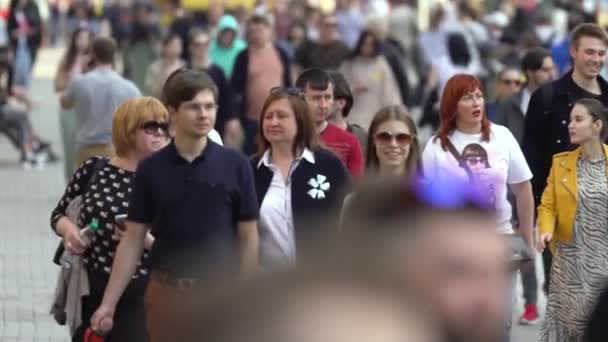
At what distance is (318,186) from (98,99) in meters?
4.90

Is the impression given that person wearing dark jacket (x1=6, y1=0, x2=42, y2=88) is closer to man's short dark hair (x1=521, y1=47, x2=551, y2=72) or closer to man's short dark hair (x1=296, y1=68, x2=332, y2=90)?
man's short dark hair (x1=521, y1=47, x2=551, y2=72)

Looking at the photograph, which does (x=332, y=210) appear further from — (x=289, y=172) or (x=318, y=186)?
(x=289, y=172)

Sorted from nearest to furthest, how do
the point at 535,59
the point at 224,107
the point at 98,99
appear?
the point at 535,59
the point at 98,99
the point at 224,107

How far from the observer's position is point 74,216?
746 centimetres

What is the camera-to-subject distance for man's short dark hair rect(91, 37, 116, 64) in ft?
39.8

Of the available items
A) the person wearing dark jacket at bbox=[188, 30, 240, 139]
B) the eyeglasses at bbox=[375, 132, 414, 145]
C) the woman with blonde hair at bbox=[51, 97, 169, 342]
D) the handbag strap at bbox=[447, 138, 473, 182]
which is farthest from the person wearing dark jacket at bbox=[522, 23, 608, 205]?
the person wearing dark jacket at bbox=[188, 30, 240, 139]

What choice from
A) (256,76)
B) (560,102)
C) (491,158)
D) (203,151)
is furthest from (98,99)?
(203,151)

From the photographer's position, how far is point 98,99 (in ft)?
39.3

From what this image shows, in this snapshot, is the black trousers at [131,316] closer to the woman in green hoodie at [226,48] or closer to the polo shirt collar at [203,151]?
the polo shirt collar at [203,151]

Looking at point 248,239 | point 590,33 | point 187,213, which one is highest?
point 590,33

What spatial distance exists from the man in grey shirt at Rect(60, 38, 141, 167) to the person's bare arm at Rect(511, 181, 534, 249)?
3.91m

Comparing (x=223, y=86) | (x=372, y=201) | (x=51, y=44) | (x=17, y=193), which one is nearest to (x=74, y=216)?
(x=372, y=201)

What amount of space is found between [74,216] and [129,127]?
1.55 feet

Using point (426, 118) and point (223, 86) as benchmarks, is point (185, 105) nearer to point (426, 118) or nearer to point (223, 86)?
point (223, 86)
